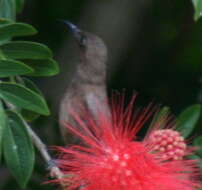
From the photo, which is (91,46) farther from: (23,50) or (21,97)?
(21,97)

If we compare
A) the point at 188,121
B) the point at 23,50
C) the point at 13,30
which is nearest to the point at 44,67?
the point at 23,50

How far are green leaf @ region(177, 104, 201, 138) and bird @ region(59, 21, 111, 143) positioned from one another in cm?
106

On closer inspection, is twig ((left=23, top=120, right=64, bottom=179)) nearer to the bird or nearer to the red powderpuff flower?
the red powderpuff flower

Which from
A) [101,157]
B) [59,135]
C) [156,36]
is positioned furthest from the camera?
[156,36]

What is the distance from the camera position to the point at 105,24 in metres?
5.17

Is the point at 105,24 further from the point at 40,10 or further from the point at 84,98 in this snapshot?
the point at 84,98

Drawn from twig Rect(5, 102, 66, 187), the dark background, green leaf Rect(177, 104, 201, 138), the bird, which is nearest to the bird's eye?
the bird

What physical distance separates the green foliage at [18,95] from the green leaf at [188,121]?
801 mm

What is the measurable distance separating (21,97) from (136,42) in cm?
281

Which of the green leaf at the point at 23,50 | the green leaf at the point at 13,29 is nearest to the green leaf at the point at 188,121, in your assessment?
the green leaf at the point at 23,50

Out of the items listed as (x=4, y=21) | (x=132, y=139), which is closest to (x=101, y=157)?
(x=132, y=139)

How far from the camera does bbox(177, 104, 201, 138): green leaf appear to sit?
10.8 ft

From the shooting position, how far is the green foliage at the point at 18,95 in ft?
8.77

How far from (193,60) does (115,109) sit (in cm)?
231
